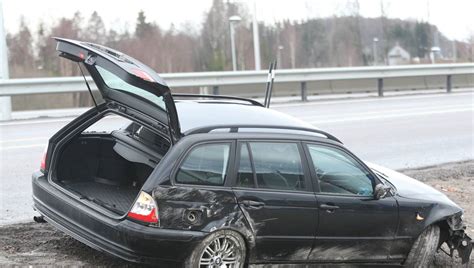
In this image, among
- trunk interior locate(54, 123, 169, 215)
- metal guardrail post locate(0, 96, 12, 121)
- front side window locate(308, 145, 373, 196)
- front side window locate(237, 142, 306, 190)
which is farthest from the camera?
metal guardrail post locate(0, 96, 12, 121)

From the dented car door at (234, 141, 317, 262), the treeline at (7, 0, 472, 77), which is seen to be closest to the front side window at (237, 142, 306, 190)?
the dented car door at (234, 141, 317, 262)

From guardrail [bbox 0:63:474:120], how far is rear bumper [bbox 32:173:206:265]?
1228 centimetres

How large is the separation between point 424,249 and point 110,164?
2965mm

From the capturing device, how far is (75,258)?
16.0ft

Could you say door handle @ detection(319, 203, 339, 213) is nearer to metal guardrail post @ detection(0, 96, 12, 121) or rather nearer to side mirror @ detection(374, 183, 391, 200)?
side mirror @ detection(374, 183, 391, 200)

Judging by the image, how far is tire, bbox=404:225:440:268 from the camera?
200 inches

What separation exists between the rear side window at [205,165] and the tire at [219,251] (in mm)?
391

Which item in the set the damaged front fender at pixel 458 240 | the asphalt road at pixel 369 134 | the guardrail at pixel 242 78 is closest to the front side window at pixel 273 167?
the damaged front fender at pixel 458 240

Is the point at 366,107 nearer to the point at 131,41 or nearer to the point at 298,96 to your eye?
the point at 298,96

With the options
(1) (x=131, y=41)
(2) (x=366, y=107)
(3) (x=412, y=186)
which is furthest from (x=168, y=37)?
(3) (x=412, y=186)

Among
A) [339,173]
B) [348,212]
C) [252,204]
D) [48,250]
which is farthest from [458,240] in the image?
[48,250]

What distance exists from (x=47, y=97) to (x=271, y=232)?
23.6 metres

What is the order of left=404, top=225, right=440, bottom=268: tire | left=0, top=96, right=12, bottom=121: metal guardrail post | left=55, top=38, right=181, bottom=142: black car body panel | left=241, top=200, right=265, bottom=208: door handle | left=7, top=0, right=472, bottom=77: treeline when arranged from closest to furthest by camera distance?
1. left=55, top=38, right=181, bottom=142: black car body panel
2. left=241, top=200, right=265, bottom=208: door handle
3. left=404, top=225, right=440, bottom=268: tire
4. left=0, top=96, right=12, bottom=121: metal guardrail post
5. left=7, top=0, right=472, bottom=77: treeline

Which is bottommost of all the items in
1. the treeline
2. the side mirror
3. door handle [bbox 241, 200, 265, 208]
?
the side mirror
